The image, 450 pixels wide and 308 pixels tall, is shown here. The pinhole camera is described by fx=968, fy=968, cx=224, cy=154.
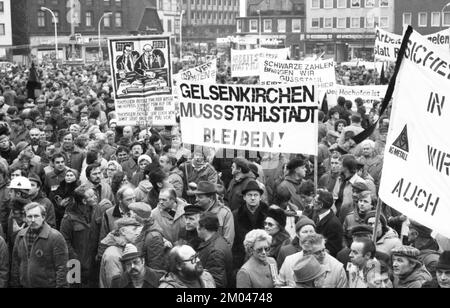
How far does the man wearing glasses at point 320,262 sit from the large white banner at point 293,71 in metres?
11.6

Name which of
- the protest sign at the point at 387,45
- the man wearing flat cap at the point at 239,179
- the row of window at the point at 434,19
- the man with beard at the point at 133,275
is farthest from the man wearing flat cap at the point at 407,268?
the row of window at the point at 434,19

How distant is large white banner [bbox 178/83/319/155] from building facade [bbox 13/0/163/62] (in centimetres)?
8449

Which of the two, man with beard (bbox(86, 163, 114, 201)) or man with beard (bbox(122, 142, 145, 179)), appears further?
man with beard (bbox(122, 142, 145, 179))

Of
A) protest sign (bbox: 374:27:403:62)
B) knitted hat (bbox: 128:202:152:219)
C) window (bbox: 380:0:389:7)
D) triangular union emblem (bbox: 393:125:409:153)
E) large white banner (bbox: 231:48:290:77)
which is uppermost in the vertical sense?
window (bbox: 380:0:389:7)

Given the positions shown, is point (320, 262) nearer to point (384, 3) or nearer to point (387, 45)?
point (387, 45)

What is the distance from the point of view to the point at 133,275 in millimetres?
7094

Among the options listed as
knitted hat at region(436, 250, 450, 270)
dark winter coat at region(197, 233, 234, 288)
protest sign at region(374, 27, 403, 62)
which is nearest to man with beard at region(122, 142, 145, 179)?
dark winter coat at region(197, 233, 234, 288)

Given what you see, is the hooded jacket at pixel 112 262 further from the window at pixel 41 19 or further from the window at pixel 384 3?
the window at pixel 41 19

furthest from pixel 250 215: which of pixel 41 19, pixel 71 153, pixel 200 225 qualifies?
pixel 41 19

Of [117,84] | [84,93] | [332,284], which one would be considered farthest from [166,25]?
[332,284]

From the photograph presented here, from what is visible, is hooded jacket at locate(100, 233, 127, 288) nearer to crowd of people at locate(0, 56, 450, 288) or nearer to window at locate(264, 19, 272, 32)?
crowd of people at locate(0, 56, 450, 288)

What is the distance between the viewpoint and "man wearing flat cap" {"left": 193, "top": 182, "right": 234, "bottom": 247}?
355 inches

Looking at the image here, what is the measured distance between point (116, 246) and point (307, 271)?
1.64 meters

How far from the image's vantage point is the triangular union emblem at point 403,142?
7.08 metres
